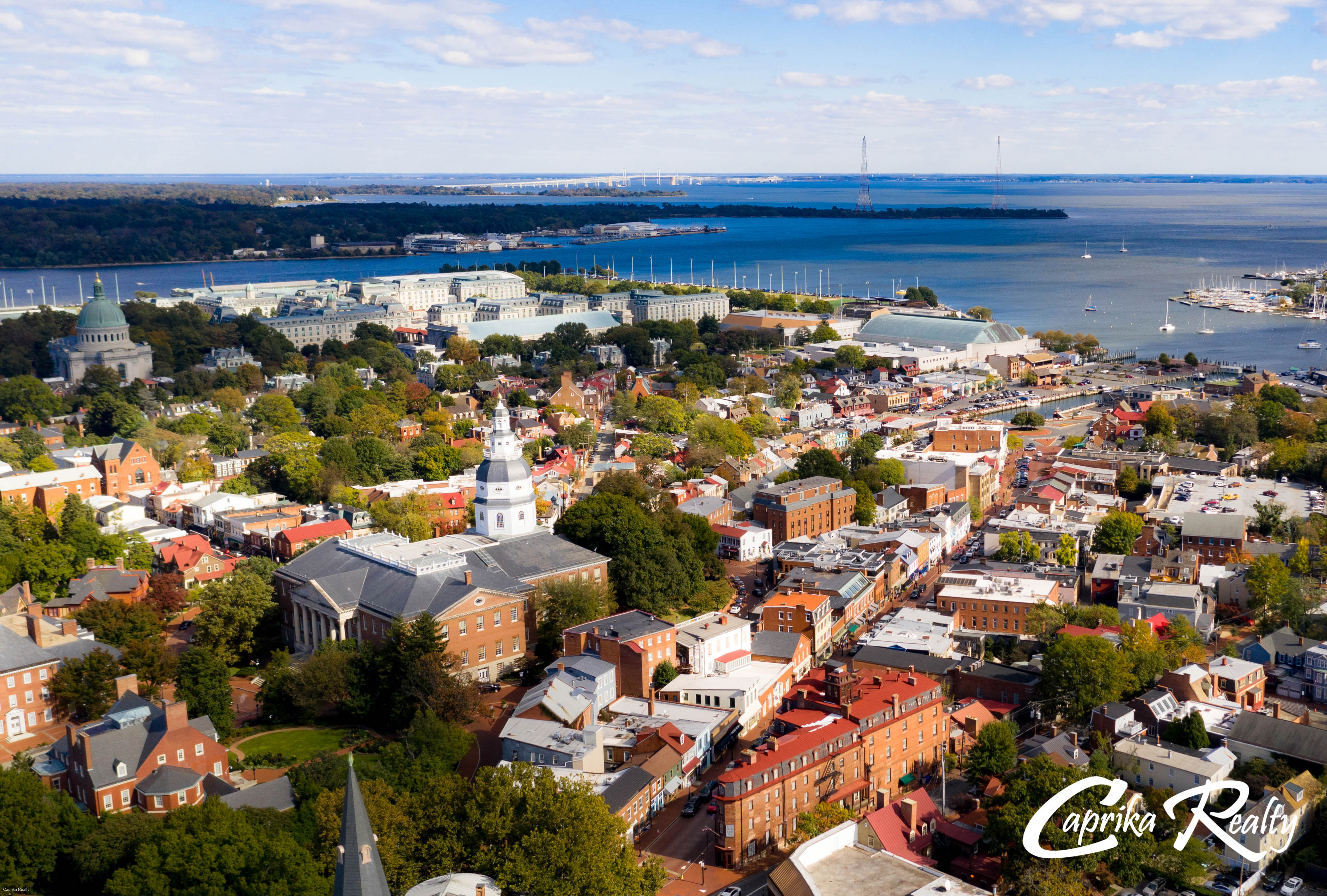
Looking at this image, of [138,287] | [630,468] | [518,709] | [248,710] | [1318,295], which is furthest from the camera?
[138,287]

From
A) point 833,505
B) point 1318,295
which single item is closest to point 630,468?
point 833,505

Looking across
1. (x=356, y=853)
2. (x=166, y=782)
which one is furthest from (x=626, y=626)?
(x=356, y=853)

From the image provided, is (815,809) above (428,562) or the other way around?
the other way around

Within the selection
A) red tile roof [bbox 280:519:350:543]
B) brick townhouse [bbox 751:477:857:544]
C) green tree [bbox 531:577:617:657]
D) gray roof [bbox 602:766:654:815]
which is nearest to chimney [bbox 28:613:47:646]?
red tile roof [bbox 280:519:350:543]

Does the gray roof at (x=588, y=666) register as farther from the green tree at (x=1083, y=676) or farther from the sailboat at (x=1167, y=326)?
the sailboat at (x=1167, y=326)

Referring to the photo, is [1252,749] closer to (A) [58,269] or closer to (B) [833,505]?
(B) [833,505]

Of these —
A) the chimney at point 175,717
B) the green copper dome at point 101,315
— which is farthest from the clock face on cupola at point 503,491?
the green copper dome at point 101,315

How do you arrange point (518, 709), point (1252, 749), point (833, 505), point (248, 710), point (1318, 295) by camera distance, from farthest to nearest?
point (1318, 295), point (833, 505), point (248, 710), point (518, 709), point (1252, 749)
